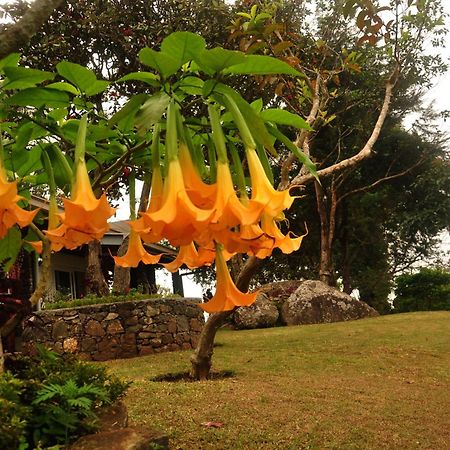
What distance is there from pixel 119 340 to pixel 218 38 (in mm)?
5727

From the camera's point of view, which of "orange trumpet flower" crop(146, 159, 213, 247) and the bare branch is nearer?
"orange trumpet flower" crop(146, 159, 213, 247)

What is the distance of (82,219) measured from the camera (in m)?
0.73

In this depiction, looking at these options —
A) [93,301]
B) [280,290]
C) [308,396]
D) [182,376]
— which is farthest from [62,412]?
[280,290]

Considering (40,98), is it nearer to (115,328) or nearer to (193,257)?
(193,257)

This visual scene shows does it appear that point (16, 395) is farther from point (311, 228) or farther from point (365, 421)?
point (311, 228)

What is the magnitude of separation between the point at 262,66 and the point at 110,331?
8.87 m

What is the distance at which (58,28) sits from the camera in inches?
406

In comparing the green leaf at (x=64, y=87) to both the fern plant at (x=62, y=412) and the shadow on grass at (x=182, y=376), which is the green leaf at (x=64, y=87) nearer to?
the fern plant at (x=62, y=412)

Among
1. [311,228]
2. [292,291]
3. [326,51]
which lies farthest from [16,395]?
[311,228]

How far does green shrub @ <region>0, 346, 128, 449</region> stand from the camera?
2.30 metres

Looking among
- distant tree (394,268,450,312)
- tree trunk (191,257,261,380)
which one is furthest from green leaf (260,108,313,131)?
distant tree (394,268,450,312)

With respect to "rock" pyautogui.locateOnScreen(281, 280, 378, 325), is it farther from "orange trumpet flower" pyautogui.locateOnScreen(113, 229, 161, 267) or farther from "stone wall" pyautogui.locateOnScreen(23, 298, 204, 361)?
"orange trumpet flower" pyautogui.locateOnScreen(113, 229, 161, 267)

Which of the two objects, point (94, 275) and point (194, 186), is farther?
point (94, 275)

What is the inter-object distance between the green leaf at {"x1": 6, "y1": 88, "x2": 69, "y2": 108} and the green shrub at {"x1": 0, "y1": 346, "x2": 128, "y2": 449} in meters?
1.60
